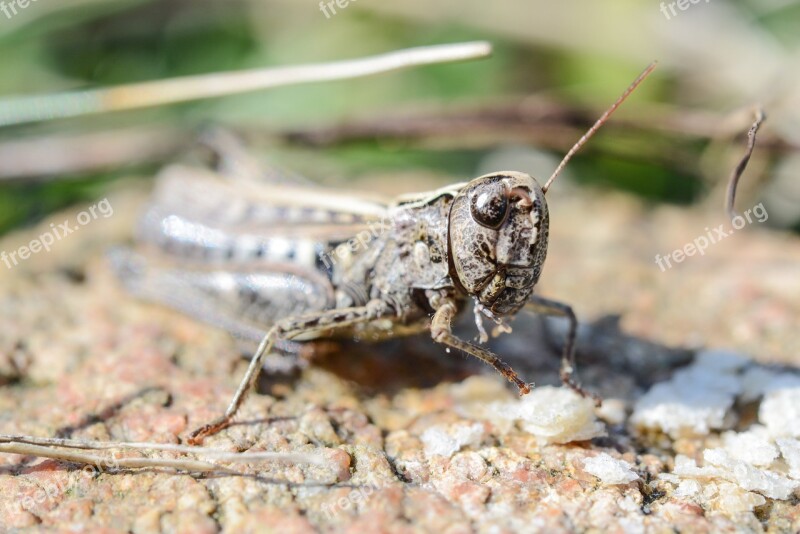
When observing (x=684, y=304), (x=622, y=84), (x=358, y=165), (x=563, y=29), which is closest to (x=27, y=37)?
(x=358, y=165)

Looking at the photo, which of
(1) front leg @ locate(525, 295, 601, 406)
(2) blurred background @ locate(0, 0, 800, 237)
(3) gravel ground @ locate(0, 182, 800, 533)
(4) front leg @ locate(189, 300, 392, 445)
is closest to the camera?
(3) gravel ground @ locate(0, 182, 800, 533)

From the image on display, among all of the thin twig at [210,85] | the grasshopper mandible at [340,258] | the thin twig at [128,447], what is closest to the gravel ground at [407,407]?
the thin twig at [128,447]

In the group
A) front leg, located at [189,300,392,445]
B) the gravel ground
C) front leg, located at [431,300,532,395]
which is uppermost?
front leg, located at [431,300,532,395]

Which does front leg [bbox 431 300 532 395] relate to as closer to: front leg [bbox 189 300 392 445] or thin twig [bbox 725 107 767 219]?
front leg [bbox 189 300 392 445]

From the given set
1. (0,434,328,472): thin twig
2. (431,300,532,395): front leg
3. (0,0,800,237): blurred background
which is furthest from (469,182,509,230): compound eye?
(0,0,800,237): blurred background

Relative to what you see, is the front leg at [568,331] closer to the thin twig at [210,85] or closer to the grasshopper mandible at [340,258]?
the grasshopper mandible at [340,258]

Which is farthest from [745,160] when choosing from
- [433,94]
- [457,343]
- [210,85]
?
[433,94]

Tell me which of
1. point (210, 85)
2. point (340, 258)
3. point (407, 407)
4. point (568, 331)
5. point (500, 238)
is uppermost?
point (210, 85)

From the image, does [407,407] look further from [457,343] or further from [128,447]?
[128,447]
